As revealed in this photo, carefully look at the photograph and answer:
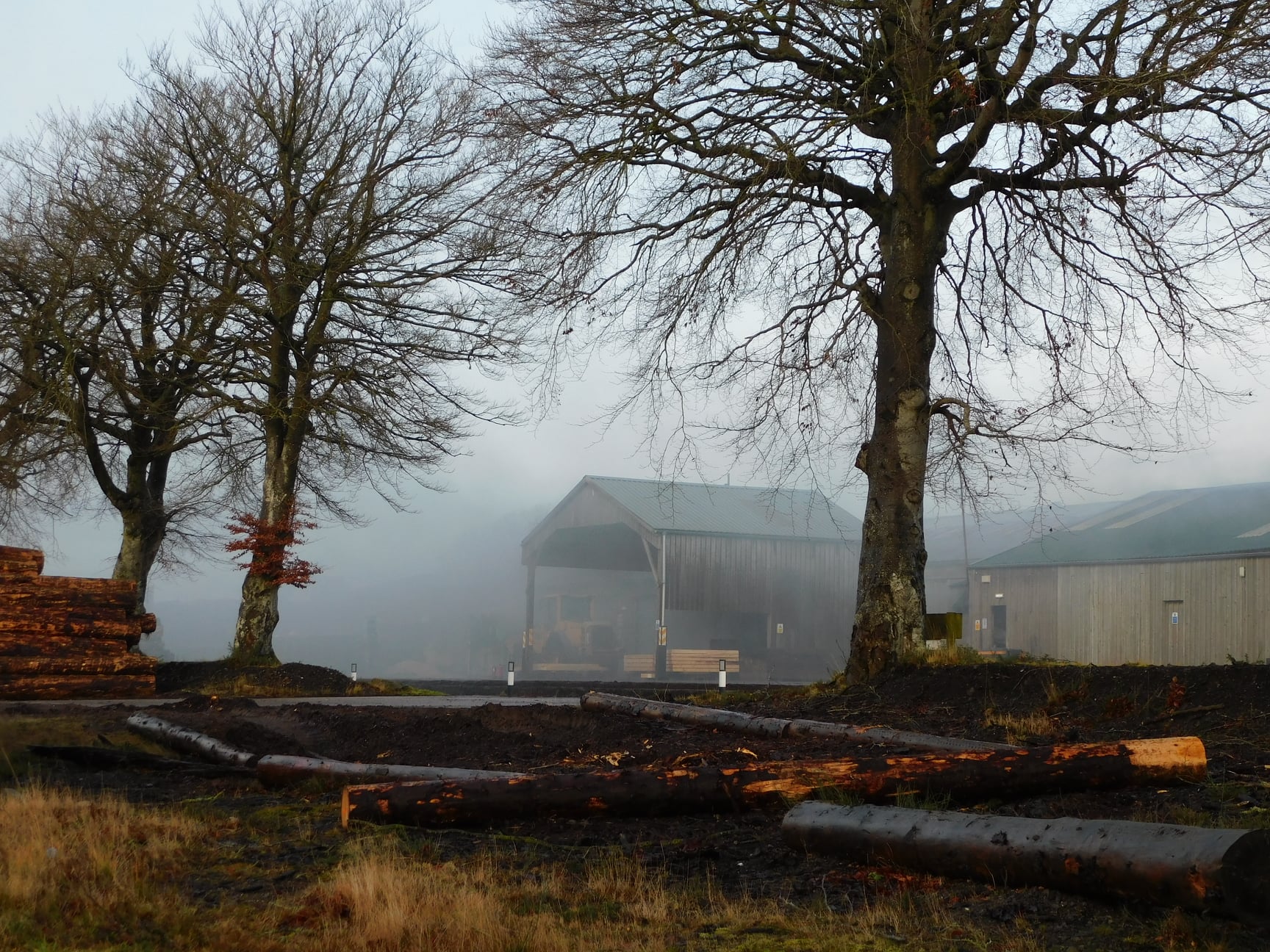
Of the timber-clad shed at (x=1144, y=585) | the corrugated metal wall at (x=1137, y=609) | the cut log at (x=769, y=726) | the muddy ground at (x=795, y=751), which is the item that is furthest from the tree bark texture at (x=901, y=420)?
the corrugated metal wall at (x=1137, y=609)

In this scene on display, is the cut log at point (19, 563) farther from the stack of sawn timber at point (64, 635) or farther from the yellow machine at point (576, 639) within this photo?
the yellow machine at point (576, 639)

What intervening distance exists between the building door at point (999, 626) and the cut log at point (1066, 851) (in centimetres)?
4192

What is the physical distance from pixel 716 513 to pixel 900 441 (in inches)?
1334

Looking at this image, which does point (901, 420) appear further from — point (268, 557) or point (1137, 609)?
point (1137, 609)

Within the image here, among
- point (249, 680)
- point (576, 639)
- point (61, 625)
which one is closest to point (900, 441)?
point (249, 680)

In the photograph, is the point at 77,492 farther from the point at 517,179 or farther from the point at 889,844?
the point at 889,844

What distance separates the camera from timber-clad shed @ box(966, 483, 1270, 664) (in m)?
34.5

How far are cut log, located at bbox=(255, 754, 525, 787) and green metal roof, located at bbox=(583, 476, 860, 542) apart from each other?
34.6 m

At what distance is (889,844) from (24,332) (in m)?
20.9

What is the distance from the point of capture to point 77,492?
1122 inches

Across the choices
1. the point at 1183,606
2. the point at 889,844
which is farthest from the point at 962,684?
the point at 1183,606

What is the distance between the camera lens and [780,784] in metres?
6.57

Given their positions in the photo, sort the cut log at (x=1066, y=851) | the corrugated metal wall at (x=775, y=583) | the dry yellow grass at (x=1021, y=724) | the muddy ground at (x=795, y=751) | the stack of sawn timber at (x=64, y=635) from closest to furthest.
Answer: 1. the cut log at (x=1066, y=851)
2. the muddy ground at (x=795, y=751)
3. the dry yellow grass at (x=1021, y=724)
4. the stack of sawn timber at (x=64, y=635)
5. the corrugated metal wall at (x=775, y=583)

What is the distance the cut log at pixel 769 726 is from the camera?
8625mm
